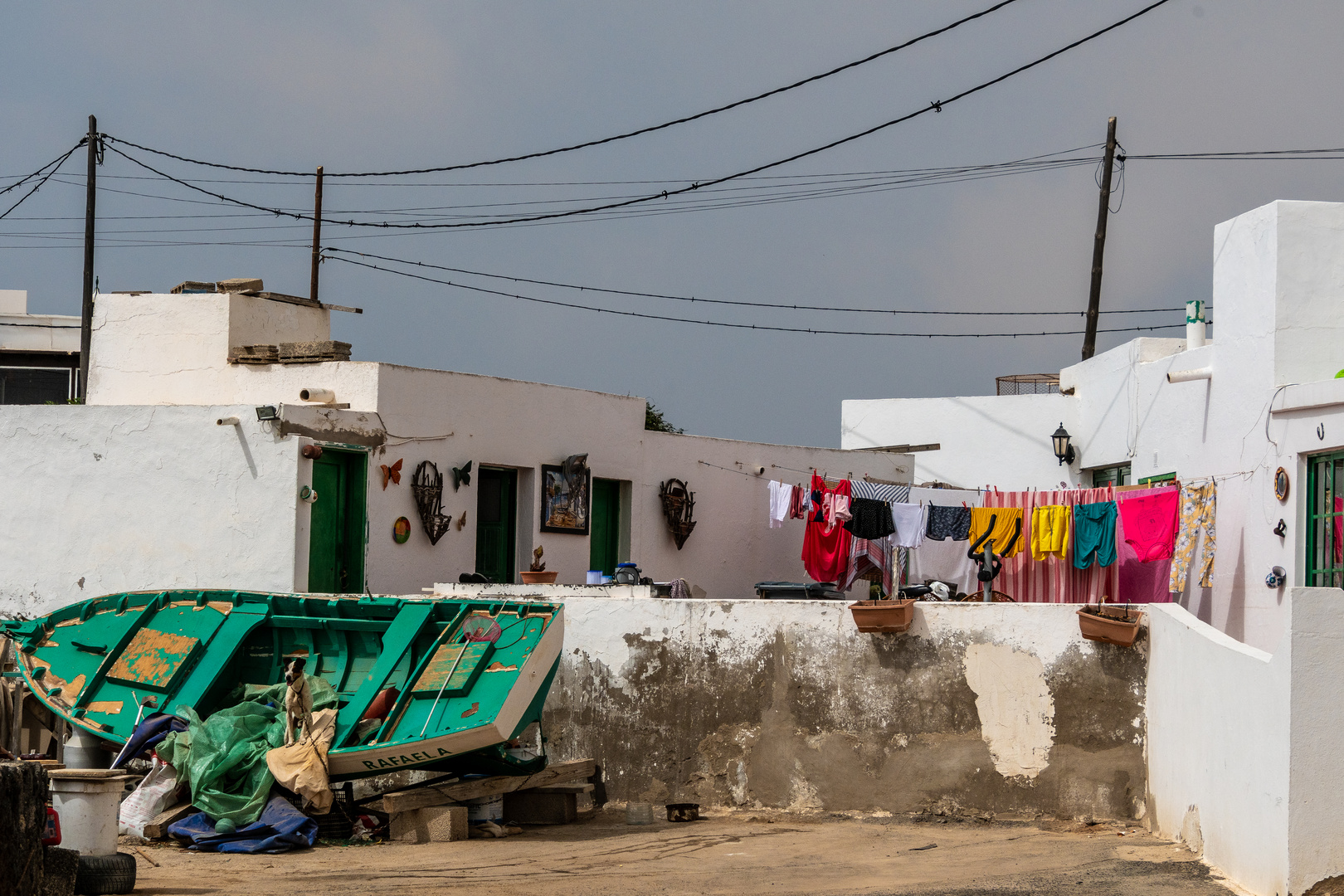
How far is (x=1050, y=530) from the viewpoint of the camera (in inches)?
662

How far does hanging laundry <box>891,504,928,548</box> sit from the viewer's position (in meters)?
17.4

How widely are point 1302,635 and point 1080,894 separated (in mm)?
2133

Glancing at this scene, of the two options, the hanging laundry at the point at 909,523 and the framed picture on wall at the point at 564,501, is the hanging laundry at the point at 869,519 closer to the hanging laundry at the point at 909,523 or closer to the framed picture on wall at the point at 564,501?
the hanging laundry at the point at 909,523

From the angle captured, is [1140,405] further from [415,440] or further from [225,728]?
[225,728]

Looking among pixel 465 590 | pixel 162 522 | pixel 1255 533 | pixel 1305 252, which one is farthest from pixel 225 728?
pixel 1305 252

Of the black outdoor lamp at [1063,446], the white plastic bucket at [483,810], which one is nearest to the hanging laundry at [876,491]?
the black outdoor lamp at [1063,446]

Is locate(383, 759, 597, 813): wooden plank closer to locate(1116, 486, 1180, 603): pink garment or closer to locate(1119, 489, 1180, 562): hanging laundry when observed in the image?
locate(1119, 489, 1180, 562): hanging laundry

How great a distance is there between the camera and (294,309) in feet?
59.7

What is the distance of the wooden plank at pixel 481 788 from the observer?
1096cm

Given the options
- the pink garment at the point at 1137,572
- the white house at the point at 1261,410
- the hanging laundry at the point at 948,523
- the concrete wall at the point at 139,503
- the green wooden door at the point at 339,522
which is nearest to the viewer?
the white house at the point at 1261,410

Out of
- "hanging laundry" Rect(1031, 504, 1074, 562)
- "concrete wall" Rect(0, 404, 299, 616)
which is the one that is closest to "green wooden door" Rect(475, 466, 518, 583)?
"concrete wall" Rect(0, 404, 299, 616)

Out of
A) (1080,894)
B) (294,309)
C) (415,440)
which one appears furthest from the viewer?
(294,309)

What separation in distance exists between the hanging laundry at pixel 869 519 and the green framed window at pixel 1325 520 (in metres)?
5.25

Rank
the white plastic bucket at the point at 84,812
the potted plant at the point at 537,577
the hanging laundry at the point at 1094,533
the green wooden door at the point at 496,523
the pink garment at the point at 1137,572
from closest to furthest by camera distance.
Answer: the white plastic bucket at the point at 84,812, the potted plant at the point at 537,577, the pink garment at the point at 1137,572, the hanging laundry at the point at 1094,533, the green wooden door at the point at 496,523
